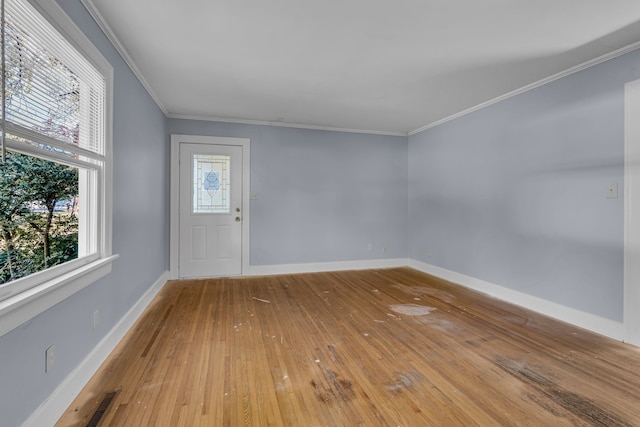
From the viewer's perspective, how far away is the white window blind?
47.6 inches

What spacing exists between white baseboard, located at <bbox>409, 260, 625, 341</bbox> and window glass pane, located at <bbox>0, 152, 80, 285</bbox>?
4.06 m

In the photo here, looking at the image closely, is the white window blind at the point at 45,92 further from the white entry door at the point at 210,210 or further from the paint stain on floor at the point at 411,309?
the paint stain on floor at the point at 411,309

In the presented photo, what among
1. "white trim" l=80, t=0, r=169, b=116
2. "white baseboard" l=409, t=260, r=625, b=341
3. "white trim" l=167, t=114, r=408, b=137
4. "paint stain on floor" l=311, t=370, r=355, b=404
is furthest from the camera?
"white trim" l=167, t=114, r=408, b=137

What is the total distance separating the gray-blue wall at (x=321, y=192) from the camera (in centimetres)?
453

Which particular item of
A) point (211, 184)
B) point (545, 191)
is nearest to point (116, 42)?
point (211, 184)

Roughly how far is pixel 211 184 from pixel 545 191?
4206mm

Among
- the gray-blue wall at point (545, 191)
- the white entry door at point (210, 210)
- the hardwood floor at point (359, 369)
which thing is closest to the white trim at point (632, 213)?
the gray-blue wall at point (545, 191)

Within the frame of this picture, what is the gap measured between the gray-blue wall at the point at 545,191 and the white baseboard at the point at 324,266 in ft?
3.13

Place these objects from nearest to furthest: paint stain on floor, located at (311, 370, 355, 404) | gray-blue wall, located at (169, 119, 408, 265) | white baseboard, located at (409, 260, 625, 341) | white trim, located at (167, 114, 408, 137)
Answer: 1. paint stain on floor, located at (311, 370, 355, 404)
2. white baseboard, located at (409, 260, 625, 341)
3. white trim, located at (167, 114, 408, 137)
4. gray-blue wall, located at (169, 119, 408, 265)

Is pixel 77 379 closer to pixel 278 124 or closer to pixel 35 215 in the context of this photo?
pixel 35 215

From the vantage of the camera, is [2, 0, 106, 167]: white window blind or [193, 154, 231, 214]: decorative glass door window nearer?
[2, 0, 106, 167]: white window blind

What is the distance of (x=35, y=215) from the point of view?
140 cm

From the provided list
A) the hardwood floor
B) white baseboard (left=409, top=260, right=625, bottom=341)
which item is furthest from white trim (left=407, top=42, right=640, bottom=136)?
the hardwood floor

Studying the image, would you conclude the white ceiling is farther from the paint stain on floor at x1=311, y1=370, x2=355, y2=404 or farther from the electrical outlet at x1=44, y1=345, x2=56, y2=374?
the paint stain on floor at x1=311, y1=370, x2=355, y2=404
